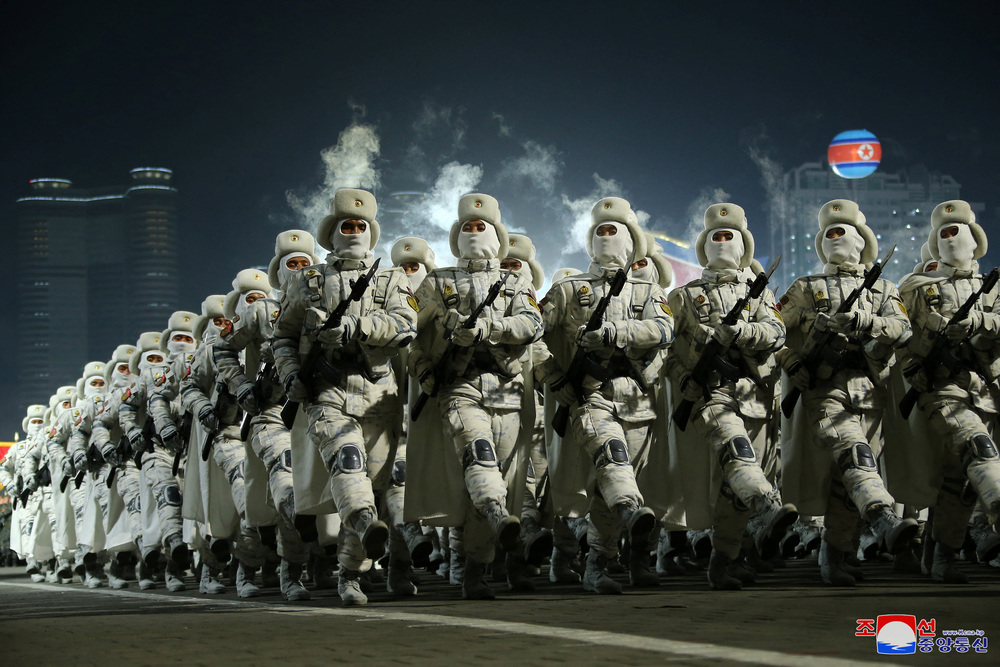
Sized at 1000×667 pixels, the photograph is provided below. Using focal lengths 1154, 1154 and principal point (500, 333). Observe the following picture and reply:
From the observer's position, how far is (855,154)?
2033 centimetres

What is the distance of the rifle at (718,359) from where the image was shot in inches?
292

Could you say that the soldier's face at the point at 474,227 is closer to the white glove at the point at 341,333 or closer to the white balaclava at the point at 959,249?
the white glove at the point at 341,333

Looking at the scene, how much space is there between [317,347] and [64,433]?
32.1 feet

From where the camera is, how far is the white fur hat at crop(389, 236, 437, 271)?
10.1 metres

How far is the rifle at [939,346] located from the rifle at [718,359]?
52.1 inches

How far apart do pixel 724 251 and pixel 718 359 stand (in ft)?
3.24

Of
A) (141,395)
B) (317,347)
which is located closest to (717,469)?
(317,347)

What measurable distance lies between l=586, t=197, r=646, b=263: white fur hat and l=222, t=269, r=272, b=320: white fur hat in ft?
10.3

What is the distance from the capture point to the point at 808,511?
761 cm

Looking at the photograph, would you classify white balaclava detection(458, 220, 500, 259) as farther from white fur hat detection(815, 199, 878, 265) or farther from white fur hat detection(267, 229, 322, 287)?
white fur hat detection(815, 199, 878, 265)

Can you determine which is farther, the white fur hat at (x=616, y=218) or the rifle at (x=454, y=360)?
the white fur hat at (x=616, y=218)

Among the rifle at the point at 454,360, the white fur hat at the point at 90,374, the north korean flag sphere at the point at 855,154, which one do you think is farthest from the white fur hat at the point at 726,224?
the north korean flag sphere at the point at 855,154

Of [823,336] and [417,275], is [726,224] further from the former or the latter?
[417,275]

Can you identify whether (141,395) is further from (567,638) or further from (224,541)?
(567,638)
